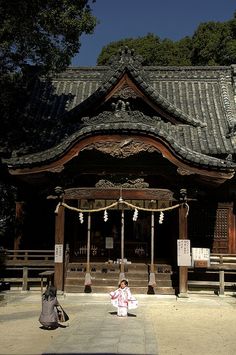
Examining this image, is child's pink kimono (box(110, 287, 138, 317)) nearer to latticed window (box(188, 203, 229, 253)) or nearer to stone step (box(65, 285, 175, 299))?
stone step (box(65, 285, 175, 299))

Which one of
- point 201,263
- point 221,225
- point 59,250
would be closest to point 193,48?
point 221,225

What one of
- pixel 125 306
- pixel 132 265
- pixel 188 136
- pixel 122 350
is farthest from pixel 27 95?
pixel 122 350

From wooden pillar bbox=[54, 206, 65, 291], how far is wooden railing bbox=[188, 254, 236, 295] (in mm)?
4362

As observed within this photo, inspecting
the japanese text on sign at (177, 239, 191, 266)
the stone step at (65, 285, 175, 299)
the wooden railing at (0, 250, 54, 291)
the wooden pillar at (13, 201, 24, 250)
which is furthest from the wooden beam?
the wooden pillar at (13, 201, 24, 250)

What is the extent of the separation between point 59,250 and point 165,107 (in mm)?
6486

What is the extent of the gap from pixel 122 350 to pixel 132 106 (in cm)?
1147

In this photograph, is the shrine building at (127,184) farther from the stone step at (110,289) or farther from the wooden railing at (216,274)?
the wooden railing at (216,274)

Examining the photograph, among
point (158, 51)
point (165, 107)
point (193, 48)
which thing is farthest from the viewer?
point (158, 51)

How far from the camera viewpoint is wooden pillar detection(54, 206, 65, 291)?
591 inches

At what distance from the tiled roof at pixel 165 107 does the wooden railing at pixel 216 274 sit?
11.2 feet

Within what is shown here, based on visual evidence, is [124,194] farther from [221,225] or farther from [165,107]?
[221,225]

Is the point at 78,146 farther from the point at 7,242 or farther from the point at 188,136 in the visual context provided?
the point at 7,242

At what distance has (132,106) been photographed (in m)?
17.7

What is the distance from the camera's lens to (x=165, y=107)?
17172 mm
